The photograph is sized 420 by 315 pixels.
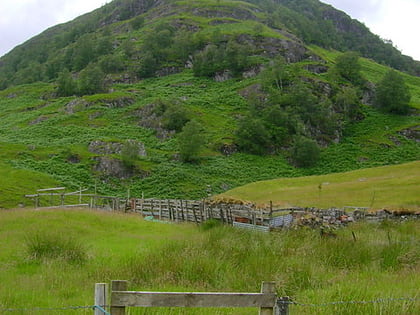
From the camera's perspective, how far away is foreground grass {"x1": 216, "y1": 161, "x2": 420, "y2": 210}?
37062 millimetres

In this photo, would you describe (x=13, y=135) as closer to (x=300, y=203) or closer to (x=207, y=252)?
(x=300, y=203)

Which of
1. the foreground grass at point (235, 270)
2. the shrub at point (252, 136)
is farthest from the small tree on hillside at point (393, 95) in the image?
the foreground grass at point (235, 270)

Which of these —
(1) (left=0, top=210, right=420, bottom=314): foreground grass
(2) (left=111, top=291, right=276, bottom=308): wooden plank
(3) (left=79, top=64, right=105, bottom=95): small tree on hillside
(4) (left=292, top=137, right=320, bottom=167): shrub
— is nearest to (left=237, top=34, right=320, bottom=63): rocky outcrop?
(3) (left=79, top=64, right=105, bottom=95): small tree on hillside

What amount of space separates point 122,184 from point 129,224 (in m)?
33.8

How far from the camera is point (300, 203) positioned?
39.4 metres

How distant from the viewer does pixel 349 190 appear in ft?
143

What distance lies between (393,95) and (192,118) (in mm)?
50359

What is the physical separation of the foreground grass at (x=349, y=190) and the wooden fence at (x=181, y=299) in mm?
27136

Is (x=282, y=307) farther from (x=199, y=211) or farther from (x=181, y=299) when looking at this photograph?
(x=199, y=211)

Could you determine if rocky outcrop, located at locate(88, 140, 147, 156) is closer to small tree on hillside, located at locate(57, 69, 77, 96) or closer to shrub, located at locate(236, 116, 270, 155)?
shrub, located at locate(236, 116, 270, 155)

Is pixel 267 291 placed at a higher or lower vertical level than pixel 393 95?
lower

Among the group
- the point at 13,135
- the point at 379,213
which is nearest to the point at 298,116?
the point at 13,135

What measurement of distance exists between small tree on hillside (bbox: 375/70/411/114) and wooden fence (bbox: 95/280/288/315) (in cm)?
10193

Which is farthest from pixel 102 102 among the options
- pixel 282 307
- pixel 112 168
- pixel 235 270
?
pixel 282 307
